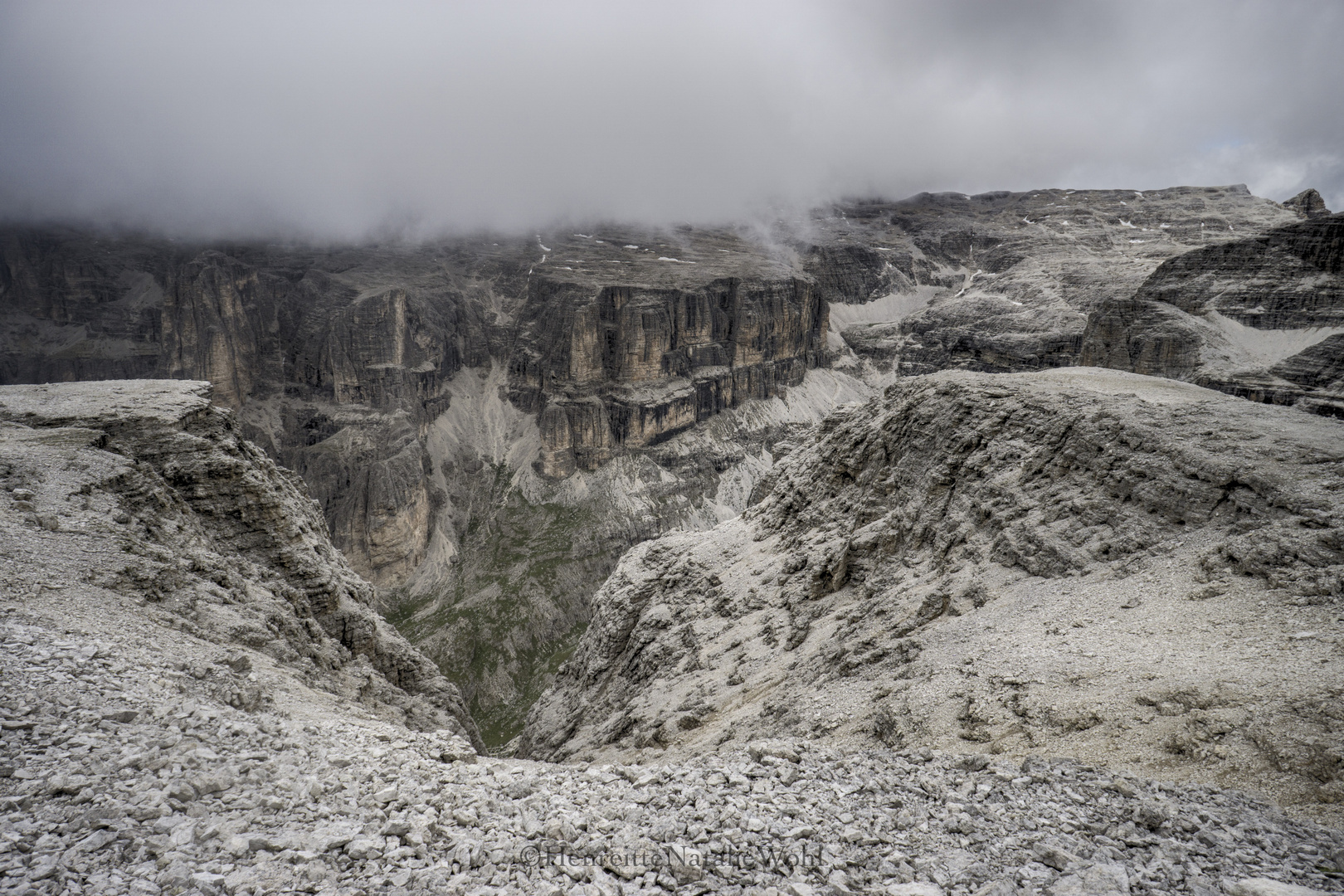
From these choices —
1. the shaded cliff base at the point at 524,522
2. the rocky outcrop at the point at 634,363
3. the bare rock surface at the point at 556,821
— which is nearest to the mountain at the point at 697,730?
the bare rock surface at the point at 556,821

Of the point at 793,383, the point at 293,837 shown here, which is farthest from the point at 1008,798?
the point at 793,383

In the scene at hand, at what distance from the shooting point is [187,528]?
31328 millimetres

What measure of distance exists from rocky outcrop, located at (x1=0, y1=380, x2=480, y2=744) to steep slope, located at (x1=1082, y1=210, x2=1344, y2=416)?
9173 cm

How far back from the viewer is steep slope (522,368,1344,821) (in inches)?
552

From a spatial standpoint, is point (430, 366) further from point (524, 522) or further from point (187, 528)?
point (187, 528)

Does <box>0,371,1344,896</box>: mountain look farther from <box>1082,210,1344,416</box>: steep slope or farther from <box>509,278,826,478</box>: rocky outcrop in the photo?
<box>509,278,826,478</box>: rocky outcrop

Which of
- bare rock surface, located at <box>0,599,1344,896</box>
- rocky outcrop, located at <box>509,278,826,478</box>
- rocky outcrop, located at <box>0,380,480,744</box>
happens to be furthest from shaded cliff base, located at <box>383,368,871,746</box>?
bare rock surface, located at <box>0,599,1344,896</box>

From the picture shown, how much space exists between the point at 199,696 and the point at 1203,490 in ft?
106

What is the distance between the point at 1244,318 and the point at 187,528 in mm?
115956

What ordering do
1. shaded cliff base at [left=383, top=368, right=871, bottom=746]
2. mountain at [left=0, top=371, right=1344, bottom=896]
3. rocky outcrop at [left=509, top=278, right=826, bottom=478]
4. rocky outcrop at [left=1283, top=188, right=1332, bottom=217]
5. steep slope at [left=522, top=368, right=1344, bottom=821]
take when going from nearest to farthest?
mountain at [left=0, top=371, right=1344, bottom=896], steep slope at [left=522, top=368, right=1344, bottom=821], shaded cliff base at [left=383, top=368, right=871, bottom=746], rocky outcrop at [left=509, top=278, right=826, bottom=478], rocky outcrop at [left=1283, top=188, right=1332, bottom=217]

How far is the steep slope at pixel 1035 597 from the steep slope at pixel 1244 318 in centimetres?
5497

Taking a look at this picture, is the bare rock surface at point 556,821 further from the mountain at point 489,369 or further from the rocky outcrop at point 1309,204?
the rocky outcrop at point 1309,204

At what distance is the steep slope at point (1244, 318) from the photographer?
237 ft

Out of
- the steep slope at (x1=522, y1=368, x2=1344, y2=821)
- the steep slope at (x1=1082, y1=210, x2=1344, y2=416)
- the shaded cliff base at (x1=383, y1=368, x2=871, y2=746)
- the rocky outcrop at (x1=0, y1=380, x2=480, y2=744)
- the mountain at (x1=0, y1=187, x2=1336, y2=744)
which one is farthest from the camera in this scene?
the mountain at (x1=0, y1=187, x2=1336, y2=744)
